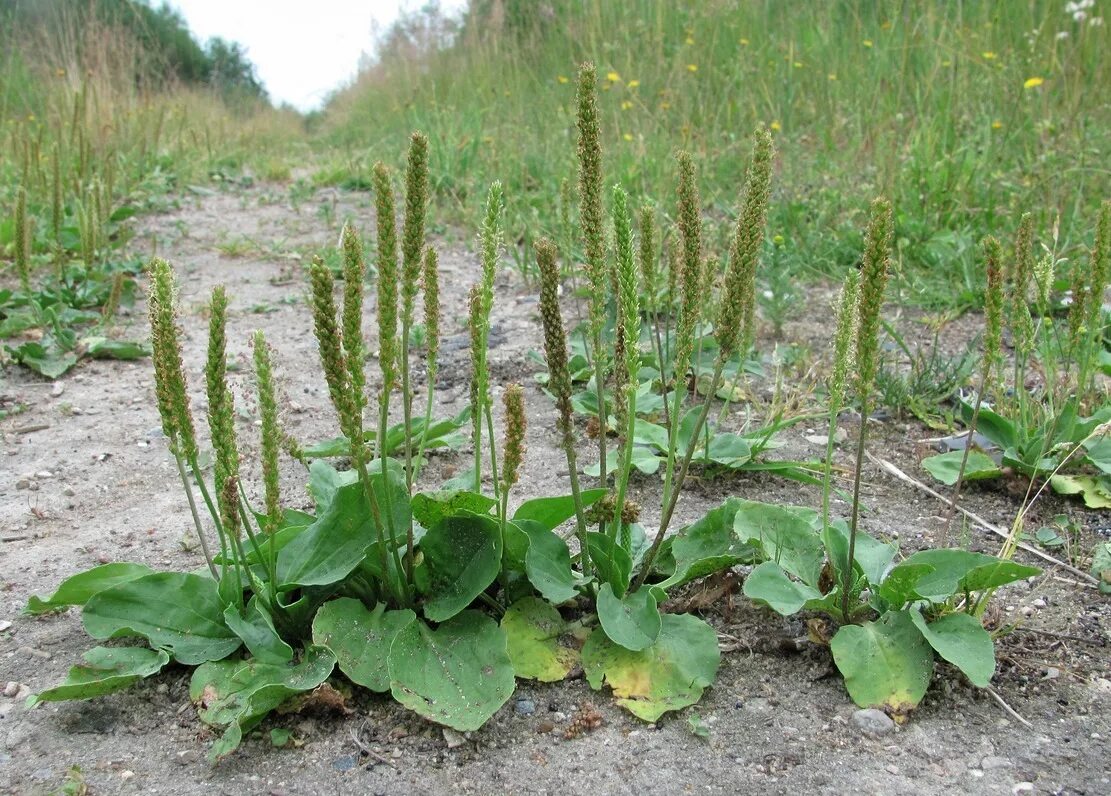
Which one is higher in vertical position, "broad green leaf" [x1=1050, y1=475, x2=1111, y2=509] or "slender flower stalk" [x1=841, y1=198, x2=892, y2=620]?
"slender flower stalk" [x1=841, y1=198, x2=892, y2=620]

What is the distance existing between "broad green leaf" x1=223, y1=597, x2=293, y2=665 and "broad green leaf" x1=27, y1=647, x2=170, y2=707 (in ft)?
0.52

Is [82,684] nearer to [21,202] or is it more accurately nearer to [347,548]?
[347,548]

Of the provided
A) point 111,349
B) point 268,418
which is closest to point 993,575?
point 268,418

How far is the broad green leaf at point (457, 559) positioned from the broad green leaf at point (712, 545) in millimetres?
417

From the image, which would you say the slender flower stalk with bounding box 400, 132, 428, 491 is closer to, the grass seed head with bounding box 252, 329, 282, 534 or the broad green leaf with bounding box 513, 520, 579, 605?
the grass seed head with bounding box 252, 329, 282, 534

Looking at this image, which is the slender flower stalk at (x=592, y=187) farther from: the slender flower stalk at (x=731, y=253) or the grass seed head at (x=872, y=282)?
the grass seed head at (x=872, y=282)

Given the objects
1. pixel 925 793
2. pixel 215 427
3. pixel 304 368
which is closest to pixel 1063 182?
pixel 304 368

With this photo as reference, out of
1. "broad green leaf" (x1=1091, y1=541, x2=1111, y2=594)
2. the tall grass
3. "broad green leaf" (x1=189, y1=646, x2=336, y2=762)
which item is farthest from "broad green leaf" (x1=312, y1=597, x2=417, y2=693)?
the tall grass

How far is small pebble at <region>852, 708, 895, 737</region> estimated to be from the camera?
1788 millimetres

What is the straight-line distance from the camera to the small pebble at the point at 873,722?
1788mm

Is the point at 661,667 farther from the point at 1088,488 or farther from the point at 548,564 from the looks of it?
the point at 1088,488

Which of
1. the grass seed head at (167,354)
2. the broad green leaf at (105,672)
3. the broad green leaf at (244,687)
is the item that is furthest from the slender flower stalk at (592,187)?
the broad green leaf at (105,672)

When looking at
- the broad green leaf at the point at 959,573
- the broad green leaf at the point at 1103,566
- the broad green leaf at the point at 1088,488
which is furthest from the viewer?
the broad green leaf at the point at 1088,488

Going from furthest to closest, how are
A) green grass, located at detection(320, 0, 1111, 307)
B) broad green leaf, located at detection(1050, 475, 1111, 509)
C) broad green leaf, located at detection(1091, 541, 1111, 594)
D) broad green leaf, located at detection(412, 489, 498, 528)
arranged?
green grass, located at detection(320, 0, 1111, 307), broad green leaf, located at detection(1050, 475, 1111, 509), broad green leaf, located at detection(1091, 541, 1111, 594), broad green leaf, located at detection(412, 489, 498, 528)
